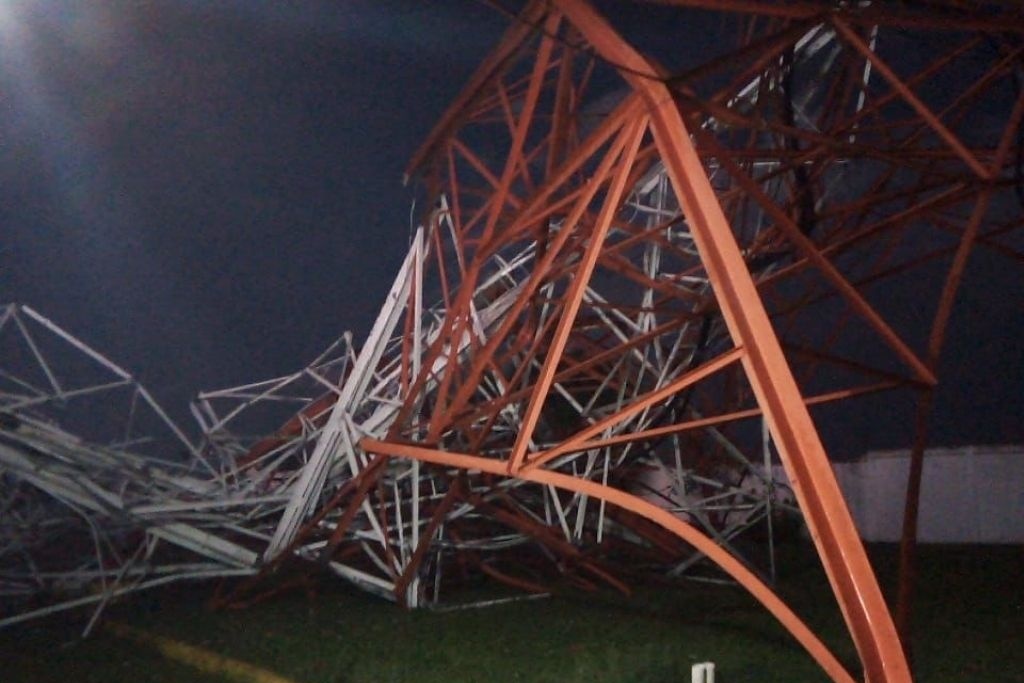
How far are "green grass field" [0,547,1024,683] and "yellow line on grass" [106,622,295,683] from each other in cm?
11

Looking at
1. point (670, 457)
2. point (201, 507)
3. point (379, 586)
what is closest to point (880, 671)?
point (379, 586)

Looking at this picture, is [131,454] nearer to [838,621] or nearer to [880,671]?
[838,621]

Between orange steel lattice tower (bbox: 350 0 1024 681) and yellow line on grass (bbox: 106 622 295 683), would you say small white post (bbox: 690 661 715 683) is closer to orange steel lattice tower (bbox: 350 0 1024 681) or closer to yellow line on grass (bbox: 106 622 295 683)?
orange steel lattice tower (bbox: 350 0 1024 681)

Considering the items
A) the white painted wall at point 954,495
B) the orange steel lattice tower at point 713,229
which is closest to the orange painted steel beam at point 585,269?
the orange steel lattice tower at point 713,229

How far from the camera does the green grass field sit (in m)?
8.75

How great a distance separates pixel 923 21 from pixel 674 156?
6.74 ft

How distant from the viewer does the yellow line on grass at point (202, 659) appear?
8.88m

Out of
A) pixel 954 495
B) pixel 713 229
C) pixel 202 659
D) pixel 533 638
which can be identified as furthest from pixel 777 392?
pixel 954 495

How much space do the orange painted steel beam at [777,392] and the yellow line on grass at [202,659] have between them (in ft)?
15.6

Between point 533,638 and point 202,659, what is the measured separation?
301cm

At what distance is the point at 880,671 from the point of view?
5578 millimetres

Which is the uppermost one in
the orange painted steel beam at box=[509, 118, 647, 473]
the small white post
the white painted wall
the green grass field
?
the white painted wall

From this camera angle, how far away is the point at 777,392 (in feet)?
19.7

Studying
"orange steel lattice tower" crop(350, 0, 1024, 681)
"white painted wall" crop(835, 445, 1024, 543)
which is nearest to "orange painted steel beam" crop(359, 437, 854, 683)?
"orange steel lattice tower" crop(350, 0, 1024, 681)
